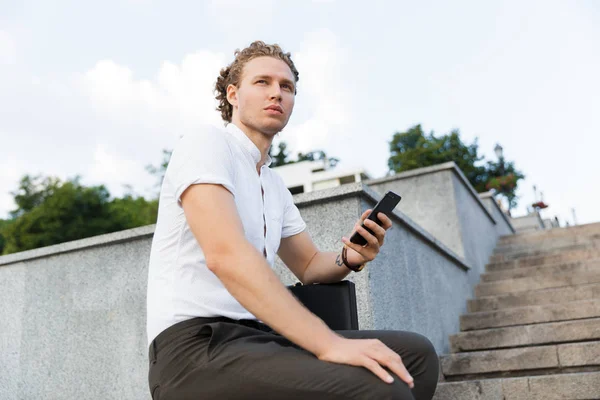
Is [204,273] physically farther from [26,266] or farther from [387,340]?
[26,266]

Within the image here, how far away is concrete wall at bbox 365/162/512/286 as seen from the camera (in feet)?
20.6

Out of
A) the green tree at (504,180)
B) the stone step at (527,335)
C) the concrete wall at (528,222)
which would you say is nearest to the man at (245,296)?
the stone step at (527,335)

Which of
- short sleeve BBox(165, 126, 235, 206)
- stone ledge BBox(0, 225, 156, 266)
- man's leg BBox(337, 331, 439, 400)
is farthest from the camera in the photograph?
stone ledge BBox(0, 225, 156, 266)

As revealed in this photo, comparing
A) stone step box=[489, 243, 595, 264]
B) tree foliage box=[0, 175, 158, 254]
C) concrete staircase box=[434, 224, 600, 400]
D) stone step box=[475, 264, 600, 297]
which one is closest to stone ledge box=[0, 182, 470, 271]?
concrete staircase box=[434, 224, 600, 400]

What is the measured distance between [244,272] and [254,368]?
216 mm

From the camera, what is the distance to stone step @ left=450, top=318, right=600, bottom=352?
4.52m

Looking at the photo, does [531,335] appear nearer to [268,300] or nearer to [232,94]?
[232,94]

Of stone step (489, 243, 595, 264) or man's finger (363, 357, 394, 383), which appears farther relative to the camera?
stone step (489, 243, 595, 264)

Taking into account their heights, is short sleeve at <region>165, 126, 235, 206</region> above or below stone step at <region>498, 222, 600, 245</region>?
below

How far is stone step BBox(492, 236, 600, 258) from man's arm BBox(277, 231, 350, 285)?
19.7ft

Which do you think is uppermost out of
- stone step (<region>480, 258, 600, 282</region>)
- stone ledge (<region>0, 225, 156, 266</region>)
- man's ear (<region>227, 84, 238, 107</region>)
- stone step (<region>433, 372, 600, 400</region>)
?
man's ear (<region>227, 84, 238, 107</region>)

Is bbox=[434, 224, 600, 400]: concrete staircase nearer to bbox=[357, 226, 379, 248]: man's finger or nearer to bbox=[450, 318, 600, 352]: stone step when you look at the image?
bbox=[450, 318, 600, 352]: stone step

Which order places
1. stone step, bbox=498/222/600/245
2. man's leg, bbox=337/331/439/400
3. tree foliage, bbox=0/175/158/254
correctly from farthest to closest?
tree foliage, bbox=0/175/158/254 < stone step, bbox=498/222/600/245 < man's leg, bbox=337/331/439/400

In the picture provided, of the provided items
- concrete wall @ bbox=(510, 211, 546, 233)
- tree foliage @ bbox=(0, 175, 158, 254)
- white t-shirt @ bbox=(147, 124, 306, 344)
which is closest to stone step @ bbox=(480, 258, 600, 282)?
white t-shirt @ bbox=(147, 124, 306, 344)
